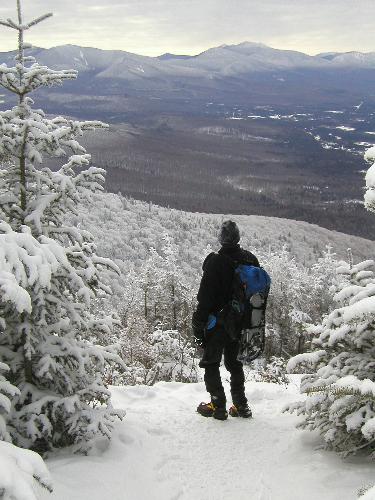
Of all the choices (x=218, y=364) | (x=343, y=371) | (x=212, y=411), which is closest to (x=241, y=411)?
(x=212, y=411)

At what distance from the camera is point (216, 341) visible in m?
6.18

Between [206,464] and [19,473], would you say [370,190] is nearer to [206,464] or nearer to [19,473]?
[206,464]

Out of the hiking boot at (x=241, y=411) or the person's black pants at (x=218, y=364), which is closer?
the person's black pants at (x=218, y=364)

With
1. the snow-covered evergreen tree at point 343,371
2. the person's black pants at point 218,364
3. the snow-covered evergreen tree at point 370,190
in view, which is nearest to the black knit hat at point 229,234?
the person's black pants at point 218,364

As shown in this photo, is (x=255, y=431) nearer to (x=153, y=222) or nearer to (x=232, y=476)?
(x=232, y=476)

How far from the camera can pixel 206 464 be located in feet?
16.9

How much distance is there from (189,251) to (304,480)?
112 meters

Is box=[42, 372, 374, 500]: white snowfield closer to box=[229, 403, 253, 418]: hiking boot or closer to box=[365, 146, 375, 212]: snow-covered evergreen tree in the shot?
box=[229, 403, 253, 418]: hiking boot

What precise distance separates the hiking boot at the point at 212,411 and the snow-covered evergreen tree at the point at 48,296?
64.8 inches

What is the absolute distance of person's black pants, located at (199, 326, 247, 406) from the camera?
6.19 metres

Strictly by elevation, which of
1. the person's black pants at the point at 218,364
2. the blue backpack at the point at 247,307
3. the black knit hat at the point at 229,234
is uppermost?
the black knit hat at the point at 229,234

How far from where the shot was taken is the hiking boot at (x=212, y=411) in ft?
20.6

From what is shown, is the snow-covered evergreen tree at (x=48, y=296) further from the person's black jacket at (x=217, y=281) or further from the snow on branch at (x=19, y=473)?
the snow on branch at (x=19, y=473)

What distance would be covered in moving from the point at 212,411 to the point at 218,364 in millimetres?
Answer: 610
